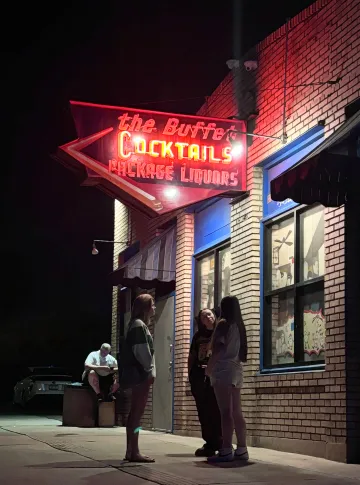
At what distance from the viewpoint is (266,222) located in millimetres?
11328

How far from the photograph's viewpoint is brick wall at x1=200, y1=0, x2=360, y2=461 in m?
9.08

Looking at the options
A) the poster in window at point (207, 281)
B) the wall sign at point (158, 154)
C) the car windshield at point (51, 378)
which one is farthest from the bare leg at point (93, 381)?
the car windshield at point (51, 378)

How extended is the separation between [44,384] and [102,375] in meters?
6.80

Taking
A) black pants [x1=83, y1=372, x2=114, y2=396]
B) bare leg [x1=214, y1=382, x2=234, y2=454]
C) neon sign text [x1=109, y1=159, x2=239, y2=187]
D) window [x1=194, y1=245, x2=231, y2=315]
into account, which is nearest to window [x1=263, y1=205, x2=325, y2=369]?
neon sign text [x1=109, y1=159, x2=239, y2=187]

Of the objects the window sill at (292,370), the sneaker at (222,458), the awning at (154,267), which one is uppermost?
the awning at (154,267)

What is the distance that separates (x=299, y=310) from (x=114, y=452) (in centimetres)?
296

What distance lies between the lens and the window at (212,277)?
12.8 metres

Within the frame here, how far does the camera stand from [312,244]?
1025 centimetres

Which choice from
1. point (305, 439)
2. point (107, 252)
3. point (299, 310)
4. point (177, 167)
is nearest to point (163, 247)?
point (177, 167)

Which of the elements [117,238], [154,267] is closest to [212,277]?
[154,267]

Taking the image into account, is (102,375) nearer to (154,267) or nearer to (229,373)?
(154,267)

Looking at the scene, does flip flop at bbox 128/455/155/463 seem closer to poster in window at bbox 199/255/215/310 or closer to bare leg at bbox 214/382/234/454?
bare leg at bbox 214/382/234/454

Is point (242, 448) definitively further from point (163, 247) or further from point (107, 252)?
point (107, 252)

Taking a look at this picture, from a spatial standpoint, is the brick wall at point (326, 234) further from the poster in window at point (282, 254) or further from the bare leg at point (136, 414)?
the bare leg at point (136, 414)
